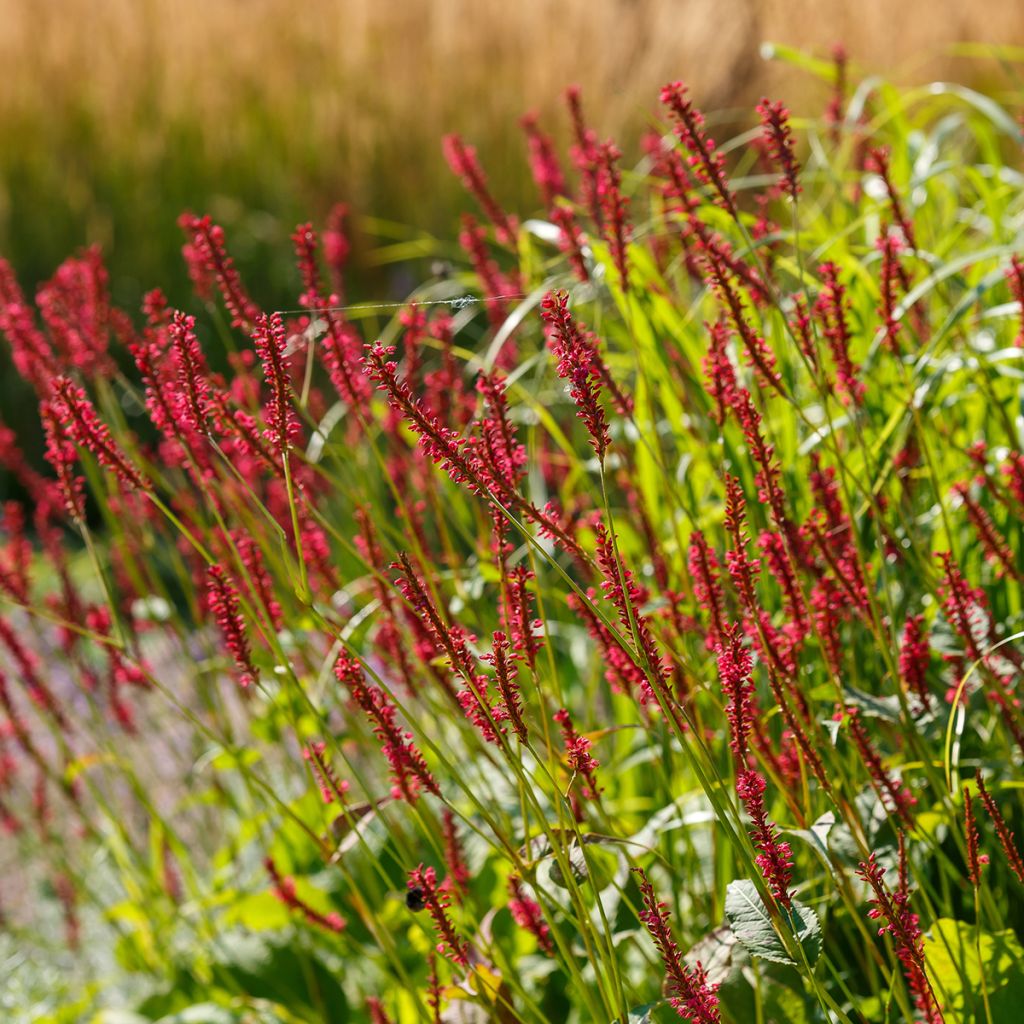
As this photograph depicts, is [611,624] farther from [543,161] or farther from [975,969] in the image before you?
[543,161]

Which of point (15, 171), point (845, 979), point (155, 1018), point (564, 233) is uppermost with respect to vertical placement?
point (15, 171)

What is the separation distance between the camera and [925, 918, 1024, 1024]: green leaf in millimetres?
1493

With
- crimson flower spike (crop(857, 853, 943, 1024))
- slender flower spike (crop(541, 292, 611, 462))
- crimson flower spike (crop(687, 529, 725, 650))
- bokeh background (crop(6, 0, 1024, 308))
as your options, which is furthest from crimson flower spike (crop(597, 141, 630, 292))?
bokeh background (crop(6, 0, 1024, 308))

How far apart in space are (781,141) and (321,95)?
7.58m

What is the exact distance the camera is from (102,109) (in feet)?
27.1

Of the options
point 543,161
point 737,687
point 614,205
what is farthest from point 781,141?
point 543,161

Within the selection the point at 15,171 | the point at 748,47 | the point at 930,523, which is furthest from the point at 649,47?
the point at 930,523

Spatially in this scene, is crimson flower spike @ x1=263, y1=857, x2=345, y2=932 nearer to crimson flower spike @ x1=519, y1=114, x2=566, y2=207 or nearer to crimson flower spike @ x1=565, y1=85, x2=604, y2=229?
crimson flower spike @ x1=565, y1=85, x2=604, y2=229

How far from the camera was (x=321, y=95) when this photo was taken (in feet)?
27.5

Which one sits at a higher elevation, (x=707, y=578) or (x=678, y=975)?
(x=707, y=578)

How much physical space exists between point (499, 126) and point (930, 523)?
21.1ft

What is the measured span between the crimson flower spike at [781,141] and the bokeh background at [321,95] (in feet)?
20.1

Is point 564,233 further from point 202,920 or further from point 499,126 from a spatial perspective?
point 499,126

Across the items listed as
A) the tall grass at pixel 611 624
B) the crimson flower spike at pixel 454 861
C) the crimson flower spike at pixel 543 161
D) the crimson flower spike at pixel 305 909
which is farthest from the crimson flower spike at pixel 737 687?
the crimson flower spike at pixel 543 161
